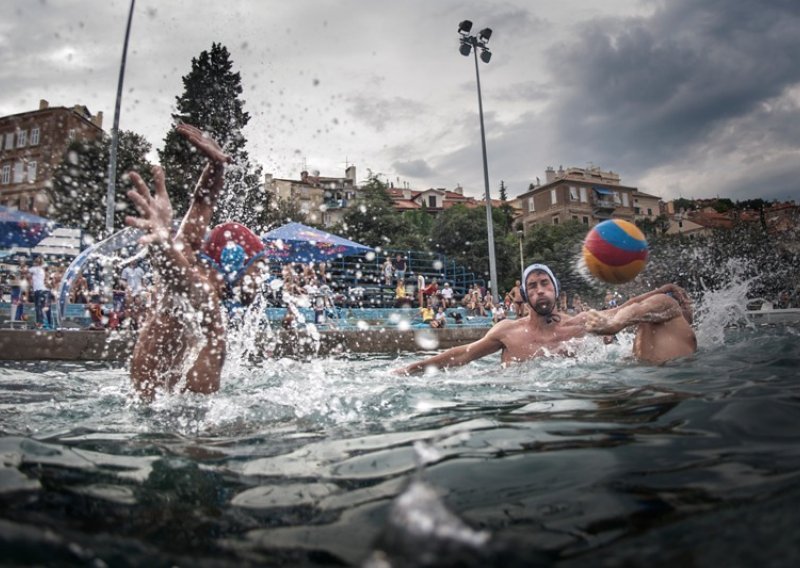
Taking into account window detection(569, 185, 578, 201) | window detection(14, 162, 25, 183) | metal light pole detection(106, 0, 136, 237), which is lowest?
metal light pole detection(106, 0, 136, 237)

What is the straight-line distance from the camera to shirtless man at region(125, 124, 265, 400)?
372cm

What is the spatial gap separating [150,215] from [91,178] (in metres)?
34.4

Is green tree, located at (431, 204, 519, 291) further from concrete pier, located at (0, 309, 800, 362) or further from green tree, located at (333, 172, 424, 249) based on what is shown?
concrete pier, located at (0, 309, 800, 362)

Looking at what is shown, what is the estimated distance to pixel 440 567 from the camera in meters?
0.79

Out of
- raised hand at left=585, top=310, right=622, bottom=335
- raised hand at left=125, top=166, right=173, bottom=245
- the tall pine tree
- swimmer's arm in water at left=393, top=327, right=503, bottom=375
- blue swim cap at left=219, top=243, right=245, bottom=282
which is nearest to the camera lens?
raised hand at left=125, top=166, right=173, bottom=245

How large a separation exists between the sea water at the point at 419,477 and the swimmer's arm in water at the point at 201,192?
1.20 meters

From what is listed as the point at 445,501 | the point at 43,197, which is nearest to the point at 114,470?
the point at 445,501

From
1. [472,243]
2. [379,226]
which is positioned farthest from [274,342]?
[472,243]

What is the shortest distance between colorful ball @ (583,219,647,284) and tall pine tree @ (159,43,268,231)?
24902 millimetres

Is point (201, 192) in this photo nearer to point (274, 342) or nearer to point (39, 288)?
point (274, 342)

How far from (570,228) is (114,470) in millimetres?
54524

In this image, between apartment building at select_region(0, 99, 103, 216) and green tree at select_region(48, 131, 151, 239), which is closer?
green tree at select_region(48, 131, 151, 239)

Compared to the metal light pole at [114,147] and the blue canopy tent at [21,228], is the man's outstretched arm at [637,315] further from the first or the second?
the blue canopy tent at [21,228]

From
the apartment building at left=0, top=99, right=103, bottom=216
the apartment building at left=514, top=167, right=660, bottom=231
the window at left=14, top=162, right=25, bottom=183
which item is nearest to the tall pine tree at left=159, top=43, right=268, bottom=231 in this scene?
the apartment building at left=0, top=99, right=103, bottom=216
